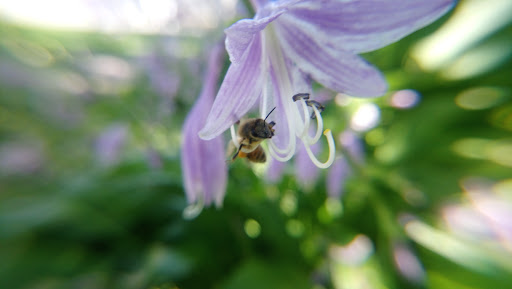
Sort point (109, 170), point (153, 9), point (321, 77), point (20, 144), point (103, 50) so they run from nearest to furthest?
1. point (321, 77)
2. point (109, 170)
3. point (153, 9)
4. point (20, 144)
5. point (103, 50)

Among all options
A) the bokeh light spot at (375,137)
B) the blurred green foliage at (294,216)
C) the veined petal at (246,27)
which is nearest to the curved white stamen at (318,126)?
the veined petal at (246,27)

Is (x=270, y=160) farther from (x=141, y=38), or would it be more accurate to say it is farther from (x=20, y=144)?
(x=20, y=144)

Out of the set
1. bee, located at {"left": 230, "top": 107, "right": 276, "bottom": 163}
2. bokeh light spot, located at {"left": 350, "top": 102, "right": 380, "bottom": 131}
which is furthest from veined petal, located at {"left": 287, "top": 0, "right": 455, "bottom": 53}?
bokeh light spot, located at {"left": 350, "top": 102, "right": 380, "bottom": 131}

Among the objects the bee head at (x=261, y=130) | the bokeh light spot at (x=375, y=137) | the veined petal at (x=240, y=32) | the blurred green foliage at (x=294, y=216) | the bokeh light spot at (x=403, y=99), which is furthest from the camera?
the bokeh light spot at (x=375, y=137)

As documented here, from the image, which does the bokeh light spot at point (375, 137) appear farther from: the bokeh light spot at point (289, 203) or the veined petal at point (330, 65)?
the veined petal at point (330, 65)

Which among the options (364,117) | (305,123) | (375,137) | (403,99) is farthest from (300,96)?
(375,137)

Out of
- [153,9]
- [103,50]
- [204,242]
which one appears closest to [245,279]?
[204,242]

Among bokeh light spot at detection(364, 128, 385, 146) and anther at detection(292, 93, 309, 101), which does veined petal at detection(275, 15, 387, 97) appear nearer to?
anther at detection(292, 93, 309, 101)

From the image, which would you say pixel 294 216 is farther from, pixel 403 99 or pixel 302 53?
pixel 302 53
